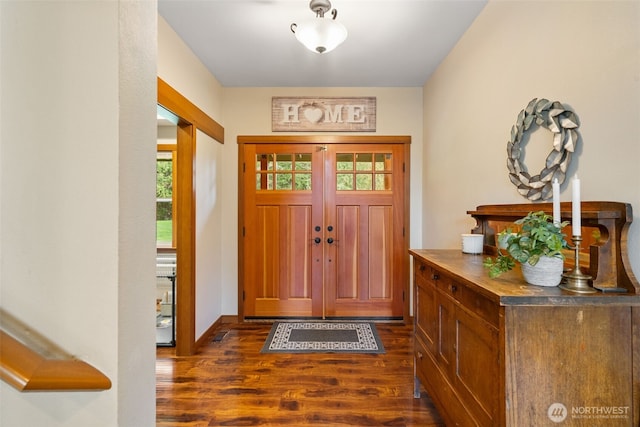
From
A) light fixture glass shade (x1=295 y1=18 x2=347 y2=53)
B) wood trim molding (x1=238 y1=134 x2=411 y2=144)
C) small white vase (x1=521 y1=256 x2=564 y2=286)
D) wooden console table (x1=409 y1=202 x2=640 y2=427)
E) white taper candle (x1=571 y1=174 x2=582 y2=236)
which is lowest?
wooden console table (x1=409 y1=202 x2=640 y2=427)

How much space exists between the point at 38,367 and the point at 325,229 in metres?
2.91

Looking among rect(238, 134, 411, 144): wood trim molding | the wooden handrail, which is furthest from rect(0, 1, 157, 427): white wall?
rect(238, 134, 411, 144): wood trim molding

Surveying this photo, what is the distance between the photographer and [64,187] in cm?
62

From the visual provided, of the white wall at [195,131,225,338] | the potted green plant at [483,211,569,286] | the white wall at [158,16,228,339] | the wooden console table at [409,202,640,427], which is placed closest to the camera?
the wooden console table at [409,202,640,427]

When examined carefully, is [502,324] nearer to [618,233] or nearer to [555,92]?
Answer: [618,233]

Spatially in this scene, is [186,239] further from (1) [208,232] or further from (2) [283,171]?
(2) [283,171]

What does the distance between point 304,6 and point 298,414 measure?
2742mm

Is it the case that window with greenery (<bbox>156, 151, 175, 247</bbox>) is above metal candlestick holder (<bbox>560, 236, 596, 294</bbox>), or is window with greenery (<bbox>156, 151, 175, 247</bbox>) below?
above

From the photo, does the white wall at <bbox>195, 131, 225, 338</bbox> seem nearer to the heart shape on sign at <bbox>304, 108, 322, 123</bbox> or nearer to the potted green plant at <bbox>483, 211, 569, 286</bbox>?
the heart shape on sign at <bbox>304, 108, 322, 123</bbox>

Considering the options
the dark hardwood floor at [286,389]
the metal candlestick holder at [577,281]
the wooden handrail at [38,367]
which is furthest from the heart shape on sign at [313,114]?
the wooden handrail at [38,367]

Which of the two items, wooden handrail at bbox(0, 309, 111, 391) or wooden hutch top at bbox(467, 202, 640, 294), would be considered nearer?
wooden handrail at bbox(0, 309, 111, 391)

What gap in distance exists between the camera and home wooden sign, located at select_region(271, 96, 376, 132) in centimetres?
334

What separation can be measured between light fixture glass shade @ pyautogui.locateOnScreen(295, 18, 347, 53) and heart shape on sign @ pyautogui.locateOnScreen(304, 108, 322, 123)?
1.42 metres

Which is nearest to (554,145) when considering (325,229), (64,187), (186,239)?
(64,187)
